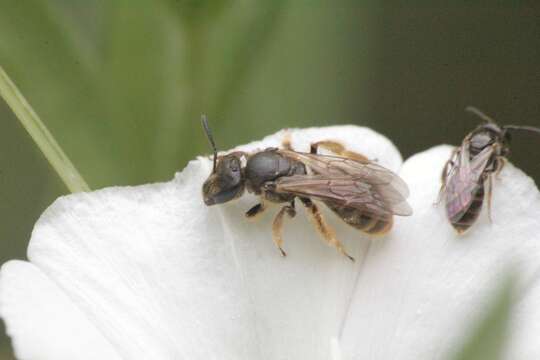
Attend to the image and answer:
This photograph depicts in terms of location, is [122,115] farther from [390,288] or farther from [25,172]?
[390,288]

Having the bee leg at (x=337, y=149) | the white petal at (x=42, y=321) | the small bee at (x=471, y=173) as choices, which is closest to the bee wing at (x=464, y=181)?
the small bee at (x=471, y=173)

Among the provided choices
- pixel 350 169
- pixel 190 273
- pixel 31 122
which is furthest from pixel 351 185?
pixel 31 122

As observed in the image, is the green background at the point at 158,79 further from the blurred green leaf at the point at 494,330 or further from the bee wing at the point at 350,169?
the blurred green leaf at the point at 494,330

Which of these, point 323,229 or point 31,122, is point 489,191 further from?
point 31,122

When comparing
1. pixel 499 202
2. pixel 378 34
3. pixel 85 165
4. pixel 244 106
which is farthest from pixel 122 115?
pixel 378 34

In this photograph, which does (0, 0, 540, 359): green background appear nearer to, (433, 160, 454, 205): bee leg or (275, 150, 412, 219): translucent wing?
(275, 150, 412, 219): translucent wing

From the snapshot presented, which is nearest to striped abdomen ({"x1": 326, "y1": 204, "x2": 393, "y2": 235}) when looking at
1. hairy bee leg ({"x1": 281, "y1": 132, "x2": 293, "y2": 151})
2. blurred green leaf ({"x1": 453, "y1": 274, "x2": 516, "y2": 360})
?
hairy bee leg ({"x1": 281, "y1": 132, "x2": 293, "y2": 151})
